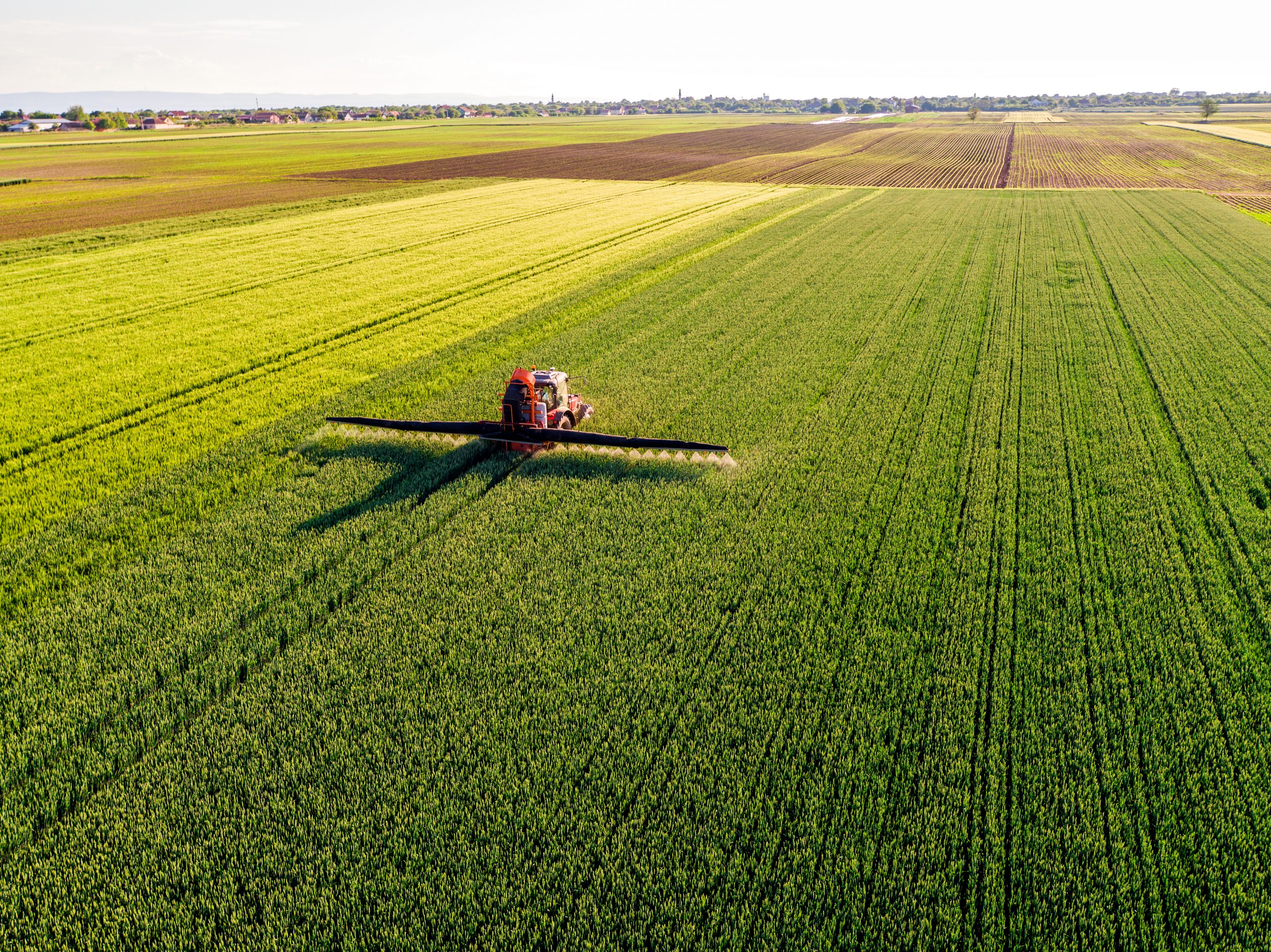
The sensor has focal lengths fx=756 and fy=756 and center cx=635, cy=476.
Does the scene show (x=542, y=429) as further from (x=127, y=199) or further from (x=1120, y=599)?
(x=127, y=199)

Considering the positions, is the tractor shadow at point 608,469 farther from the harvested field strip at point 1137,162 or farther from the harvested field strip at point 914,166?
the harvested field strip at point 1137,162

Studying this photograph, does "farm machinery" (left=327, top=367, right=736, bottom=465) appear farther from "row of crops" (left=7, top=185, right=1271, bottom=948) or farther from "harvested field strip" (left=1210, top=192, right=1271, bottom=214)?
"harvested field strip" (left=1210, top=192, right=1271, bottom=214)

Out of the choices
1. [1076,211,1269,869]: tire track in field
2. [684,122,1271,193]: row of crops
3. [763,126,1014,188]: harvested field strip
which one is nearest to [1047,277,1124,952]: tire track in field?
[1076,211,1269,869]: tire track in field

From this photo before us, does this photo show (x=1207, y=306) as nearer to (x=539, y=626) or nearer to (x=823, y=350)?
(x=823, y=350)

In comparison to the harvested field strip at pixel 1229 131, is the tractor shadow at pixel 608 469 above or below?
below

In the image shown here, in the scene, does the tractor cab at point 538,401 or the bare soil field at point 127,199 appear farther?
the bare soil field at point 127,199

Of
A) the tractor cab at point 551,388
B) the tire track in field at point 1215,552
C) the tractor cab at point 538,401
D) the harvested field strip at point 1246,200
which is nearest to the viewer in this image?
the tire track in field at point 1215,552

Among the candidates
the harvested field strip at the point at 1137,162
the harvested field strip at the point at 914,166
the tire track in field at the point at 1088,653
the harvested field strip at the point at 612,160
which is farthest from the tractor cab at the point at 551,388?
the harvested field strip at the point at 1137,162

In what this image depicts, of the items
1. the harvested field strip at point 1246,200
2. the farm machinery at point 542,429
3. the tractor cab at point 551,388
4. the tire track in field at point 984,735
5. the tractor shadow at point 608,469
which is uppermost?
the harvested field strip at point 1246,200

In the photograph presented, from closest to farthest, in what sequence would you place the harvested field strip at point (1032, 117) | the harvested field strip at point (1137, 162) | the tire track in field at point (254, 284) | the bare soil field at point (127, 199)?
the tire track in field at point (254, 284), the bare soil field at point (127, 199), the harvested field strip at point (1137, 162), the harvested field strip at point (1032, 117)
